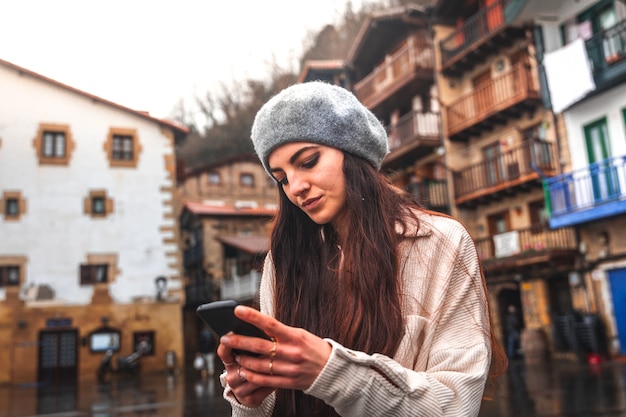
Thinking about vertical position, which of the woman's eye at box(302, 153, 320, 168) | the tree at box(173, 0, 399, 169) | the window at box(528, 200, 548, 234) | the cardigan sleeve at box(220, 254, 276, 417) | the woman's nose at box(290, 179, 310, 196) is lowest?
the cardigan sleeve at box(220, 254, 276, 417)

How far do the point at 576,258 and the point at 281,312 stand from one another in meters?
15.9

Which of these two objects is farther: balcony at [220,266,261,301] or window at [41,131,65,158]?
→ balcony at [220,266,261,301]

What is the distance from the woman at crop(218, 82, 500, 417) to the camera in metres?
1.10

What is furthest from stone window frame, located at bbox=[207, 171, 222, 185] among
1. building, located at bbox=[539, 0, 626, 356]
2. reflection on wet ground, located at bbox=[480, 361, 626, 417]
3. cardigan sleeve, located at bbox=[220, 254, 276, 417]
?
cardigan sleeve, located at bbox=[220, 254, 276, 417]

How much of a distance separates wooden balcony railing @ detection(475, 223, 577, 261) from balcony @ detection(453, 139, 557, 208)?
4.36 feet

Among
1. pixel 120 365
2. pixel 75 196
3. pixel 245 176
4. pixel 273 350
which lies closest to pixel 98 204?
pixel 75 196

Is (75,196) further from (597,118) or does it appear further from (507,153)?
(597,118)

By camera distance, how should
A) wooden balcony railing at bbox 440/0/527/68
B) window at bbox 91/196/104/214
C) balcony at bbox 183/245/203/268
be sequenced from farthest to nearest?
balcony at bbox 183/245/203/268 → window at bbox 91/196/104/214 → wooden balcony railing at bbox 440/0/527/68

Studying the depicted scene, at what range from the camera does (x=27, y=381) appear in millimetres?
20156

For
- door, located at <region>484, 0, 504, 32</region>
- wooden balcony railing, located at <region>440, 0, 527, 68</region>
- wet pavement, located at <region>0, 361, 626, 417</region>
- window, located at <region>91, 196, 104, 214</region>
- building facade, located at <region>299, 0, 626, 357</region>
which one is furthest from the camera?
window, located at <region>91, 196, 104, 214</region>

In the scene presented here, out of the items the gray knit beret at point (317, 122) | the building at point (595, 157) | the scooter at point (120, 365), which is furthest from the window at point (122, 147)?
the gray knit beret at point (317, 122)

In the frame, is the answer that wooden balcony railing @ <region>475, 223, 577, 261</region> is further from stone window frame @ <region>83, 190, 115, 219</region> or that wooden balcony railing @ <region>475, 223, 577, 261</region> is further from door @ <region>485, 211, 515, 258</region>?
stone window frame @ <region>83, 190, 115, 219</region>

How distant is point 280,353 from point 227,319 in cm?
12

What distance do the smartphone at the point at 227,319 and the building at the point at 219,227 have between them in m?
28.1
